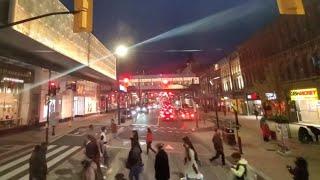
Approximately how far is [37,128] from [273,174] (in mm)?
28565

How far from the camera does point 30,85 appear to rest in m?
31.8

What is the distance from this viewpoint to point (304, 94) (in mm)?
29859

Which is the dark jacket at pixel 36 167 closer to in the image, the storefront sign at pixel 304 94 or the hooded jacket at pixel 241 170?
the hooded jacket at pixel 241 170

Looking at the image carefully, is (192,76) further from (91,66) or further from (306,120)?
(306,120)

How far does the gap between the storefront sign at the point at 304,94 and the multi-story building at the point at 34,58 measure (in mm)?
28217

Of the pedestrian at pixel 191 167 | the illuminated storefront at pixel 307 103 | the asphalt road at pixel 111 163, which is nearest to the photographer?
the pedestrian at pixel 191 167

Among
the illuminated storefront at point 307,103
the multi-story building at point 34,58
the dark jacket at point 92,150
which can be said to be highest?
the multi-story building at point 34,58

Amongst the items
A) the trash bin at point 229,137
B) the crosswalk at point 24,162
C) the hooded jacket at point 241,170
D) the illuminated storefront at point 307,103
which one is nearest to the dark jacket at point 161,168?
the hooded jacket at point 241,170

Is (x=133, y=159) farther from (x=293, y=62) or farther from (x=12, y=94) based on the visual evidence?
(x=293, y=62)

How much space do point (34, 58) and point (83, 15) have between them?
24.7 metres

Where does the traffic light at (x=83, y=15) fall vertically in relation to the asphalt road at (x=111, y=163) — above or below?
above

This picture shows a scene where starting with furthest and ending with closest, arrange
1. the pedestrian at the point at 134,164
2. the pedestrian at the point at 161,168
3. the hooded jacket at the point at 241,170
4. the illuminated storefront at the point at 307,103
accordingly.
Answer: the illuminated storefront at the point at 307,103 → the pedestrian at the point at 134,164 → the pedestrian at the point at 161,168 → the hooded jacket at the point at 241,170

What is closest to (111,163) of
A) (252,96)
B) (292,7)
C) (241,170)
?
(241,170)

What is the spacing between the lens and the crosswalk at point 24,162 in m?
Answer: 12.6
